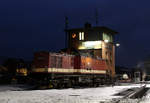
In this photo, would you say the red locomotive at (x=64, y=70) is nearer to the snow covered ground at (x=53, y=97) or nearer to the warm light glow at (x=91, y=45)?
the snow covered ground at (x=53, y=97)

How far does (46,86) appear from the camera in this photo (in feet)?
71.5

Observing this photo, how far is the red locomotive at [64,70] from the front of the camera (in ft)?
69.9

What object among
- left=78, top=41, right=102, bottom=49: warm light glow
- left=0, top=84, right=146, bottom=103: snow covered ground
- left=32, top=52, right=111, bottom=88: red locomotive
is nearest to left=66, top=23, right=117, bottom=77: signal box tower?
left=78, top=41, right=102, bottom=49: warm light glow

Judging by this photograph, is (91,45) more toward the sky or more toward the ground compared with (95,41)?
more toward the ground

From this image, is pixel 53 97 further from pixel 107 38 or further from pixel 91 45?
pixel 107 38

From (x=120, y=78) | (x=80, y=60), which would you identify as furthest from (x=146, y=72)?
(x=80, y=60)

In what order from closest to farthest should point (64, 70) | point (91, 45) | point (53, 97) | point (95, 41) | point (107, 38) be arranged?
point (53, 97)
point (64, 70)
point (95, 41)
point (91, 45)
point (107, 38)

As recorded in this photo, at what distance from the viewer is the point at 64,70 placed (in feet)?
77.3

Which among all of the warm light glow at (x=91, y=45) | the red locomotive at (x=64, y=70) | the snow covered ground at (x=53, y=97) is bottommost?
the snow covered ground at (x=53, y=97)

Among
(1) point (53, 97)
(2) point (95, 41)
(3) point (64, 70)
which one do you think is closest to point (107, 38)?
(2) point (95, 41)

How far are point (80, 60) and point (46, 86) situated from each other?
18.7 feet

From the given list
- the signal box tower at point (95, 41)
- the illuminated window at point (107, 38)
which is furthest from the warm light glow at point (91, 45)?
the illuminated window at point (107, 38)

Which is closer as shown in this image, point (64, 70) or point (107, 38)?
point (64, 70)

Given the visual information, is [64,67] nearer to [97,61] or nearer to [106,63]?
[97,61]
